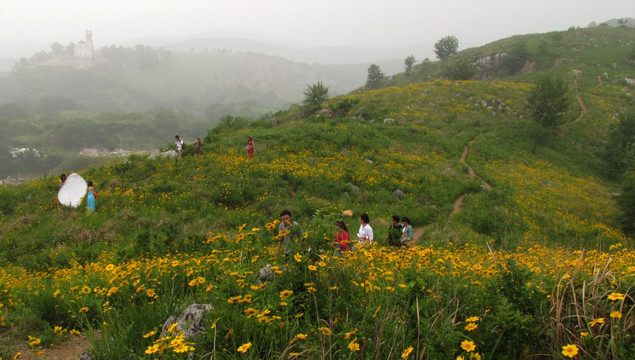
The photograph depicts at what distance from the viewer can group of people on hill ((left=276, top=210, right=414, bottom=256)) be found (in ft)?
11.2

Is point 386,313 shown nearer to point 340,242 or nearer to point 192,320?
point 340,242

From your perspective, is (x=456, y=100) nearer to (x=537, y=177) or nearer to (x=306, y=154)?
(x=537, y=177)

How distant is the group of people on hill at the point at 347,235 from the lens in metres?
3.41

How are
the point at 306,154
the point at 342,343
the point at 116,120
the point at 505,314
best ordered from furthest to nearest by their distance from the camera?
the point at 116,120, the point at 306,154, the point at 342,343, the point at 505,314

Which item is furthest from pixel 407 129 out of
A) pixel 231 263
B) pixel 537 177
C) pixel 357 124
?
pixel 231 263

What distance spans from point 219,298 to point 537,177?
20.7 m

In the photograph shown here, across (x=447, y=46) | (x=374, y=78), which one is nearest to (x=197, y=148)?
(x=374, y=78)

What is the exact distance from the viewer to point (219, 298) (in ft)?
9.53

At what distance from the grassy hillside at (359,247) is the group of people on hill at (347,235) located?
0.14 meters

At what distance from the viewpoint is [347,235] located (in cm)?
571

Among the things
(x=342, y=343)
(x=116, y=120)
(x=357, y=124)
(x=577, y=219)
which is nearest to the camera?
(x=342, y=343)

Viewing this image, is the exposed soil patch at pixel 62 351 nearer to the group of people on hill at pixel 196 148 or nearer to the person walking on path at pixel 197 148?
the group of people on hill at pixel 196 148

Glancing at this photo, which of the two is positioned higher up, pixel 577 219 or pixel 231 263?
pixel 231 263

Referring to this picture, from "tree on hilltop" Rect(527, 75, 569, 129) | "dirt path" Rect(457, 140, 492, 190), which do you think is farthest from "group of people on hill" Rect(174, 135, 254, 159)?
"tree on hilltop" Rect(527, 75, 569, 129)
